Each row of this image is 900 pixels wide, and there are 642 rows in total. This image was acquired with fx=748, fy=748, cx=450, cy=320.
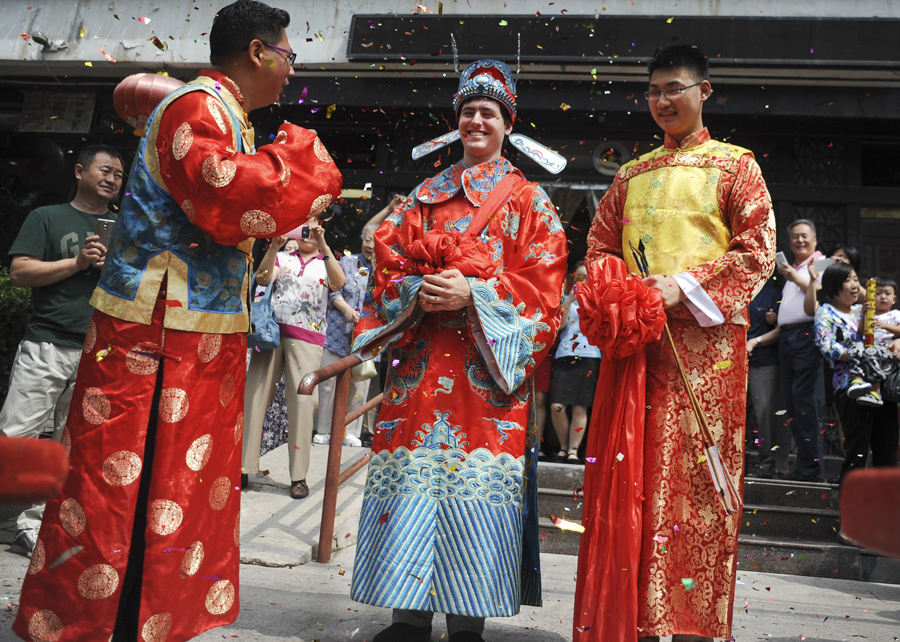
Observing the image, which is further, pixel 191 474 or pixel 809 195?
pixel 809 195

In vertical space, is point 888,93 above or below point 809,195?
above

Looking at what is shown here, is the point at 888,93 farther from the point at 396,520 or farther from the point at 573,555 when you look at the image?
the point at 396,520

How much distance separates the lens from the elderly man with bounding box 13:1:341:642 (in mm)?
1917

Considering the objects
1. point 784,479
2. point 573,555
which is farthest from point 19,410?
point 784,479

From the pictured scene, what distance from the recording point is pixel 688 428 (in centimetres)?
253

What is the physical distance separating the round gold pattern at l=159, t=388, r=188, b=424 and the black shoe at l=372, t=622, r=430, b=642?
106 cm

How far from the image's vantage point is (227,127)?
2092mm

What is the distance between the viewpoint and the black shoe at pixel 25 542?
344cm

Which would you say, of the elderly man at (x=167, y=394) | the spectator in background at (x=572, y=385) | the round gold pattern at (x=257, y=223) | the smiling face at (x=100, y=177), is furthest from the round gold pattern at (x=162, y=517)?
the spectator in background at (x=572, y=385)

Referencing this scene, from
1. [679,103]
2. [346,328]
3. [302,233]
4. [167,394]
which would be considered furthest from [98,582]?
[346,328]

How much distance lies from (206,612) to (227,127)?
1.34 meters

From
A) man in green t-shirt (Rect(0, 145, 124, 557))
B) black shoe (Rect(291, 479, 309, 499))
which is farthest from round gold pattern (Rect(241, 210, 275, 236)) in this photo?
black shoe (Rect(291, 479, 309, 499))

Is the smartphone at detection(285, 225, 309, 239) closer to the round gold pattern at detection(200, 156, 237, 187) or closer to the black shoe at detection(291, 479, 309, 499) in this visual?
the black shoe at detection(291, 479, 309, 499)

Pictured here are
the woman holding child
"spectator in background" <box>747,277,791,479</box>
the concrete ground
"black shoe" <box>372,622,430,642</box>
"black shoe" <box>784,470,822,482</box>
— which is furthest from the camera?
"spectator in background" <box>747,277,791,479</box>
